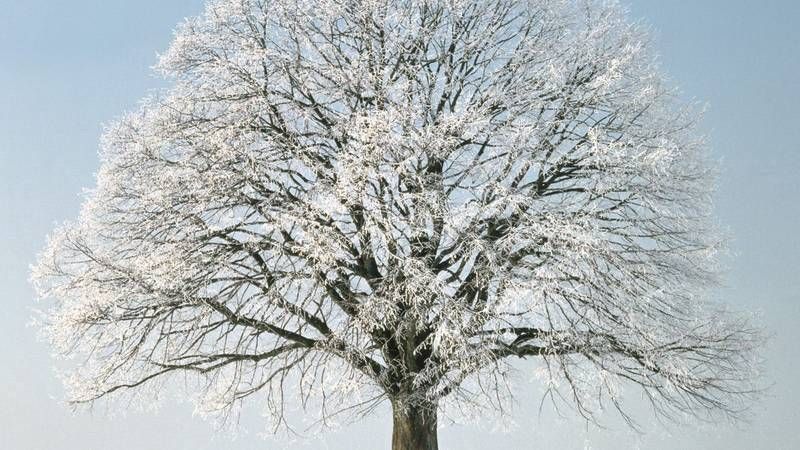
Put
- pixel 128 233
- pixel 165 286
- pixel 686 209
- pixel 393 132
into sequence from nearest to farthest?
pixel 393 132 < pixel 165 286 < pixel 128 233 < pixel 686 209

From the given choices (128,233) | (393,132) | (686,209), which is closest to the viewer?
(393,132)

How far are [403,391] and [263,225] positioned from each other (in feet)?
8.78

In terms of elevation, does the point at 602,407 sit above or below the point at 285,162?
below

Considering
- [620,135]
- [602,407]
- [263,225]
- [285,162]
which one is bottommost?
[602,407]

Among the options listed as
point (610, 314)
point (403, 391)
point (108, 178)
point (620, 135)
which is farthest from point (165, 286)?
point (620, 135)

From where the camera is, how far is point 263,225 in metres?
11.6

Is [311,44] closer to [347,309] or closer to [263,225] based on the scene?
[263,225]

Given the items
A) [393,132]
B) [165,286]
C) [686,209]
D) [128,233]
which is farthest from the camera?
[686,209]

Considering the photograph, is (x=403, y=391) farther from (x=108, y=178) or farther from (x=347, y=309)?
(x=108, y=178)

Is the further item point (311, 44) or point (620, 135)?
point (620, 135)

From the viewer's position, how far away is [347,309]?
38.4ft

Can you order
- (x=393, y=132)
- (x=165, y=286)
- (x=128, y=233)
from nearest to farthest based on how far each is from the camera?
(x=393, y=132) < (x=165, y=286) < (x=128, y=233)

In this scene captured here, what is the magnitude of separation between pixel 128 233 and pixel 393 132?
3.96 m

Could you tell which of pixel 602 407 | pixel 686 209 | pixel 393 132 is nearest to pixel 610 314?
pixel 602 407
